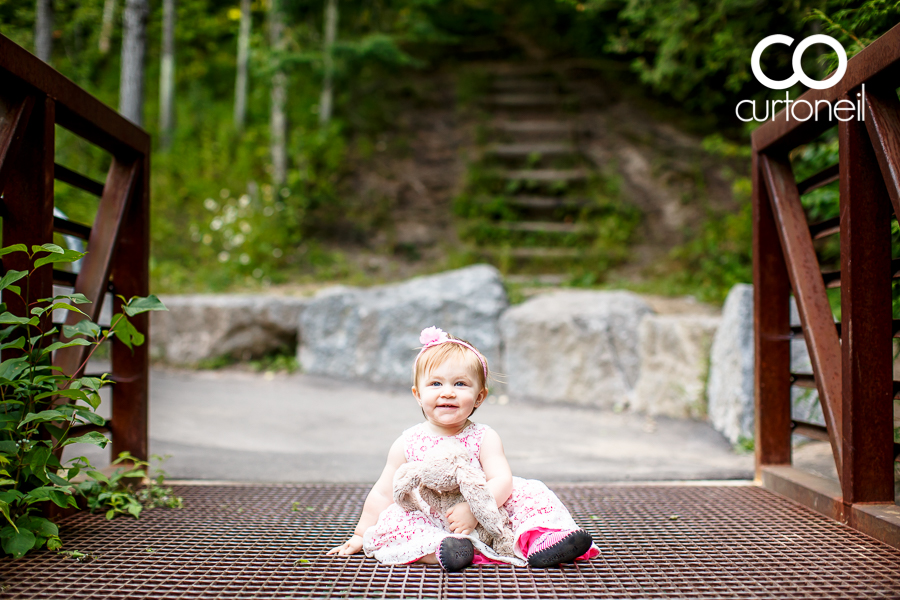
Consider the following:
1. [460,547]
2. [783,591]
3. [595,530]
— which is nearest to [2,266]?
[460,547]

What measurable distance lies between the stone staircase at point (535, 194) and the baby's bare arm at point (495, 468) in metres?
6.40

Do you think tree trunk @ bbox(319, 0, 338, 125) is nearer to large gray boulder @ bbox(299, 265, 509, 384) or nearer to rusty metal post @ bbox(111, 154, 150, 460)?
large gray boulder @ bbox(299, 265, 509, 384)

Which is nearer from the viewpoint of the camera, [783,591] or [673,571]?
[783,591]

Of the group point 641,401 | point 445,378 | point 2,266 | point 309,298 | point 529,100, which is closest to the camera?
point 445,378

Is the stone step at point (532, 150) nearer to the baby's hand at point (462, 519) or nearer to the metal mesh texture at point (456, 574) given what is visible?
the metal mesh texture at point (456, 574)

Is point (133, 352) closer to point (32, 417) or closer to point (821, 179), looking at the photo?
point (32, 417)

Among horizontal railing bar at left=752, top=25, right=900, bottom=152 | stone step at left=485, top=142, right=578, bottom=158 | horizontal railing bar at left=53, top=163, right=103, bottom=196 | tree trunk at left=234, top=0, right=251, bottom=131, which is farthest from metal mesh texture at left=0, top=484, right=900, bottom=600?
tree trunk at left=234, top=0, right=251, bottom=131

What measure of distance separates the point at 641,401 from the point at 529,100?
312 inches

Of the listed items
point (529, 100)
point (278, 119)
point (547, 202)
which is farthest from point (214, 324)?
point (529, 100)

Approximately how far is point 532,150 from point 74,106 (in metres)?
9.14

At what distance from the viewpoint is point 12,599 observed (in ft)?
5.46

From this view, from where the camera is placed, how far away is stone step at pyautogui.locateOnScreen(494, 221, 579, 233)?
962cm

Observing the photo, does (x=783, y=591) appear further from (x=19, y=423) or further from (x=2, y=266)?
(x=2, y=266)

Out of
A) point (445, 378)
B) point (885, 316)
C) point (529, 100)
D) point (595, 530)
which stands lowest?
point (595, 530)
